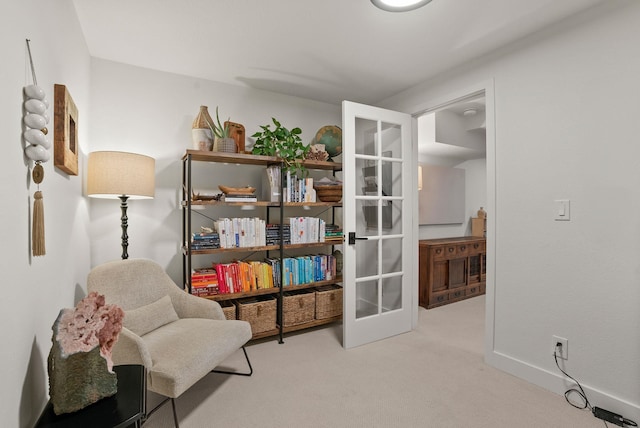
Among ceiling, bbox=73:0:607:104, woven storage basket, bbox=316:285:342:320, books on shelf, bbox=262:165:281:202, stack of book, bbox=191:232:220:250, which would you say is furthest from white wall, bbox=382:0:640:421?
stack of book, bbox=191:232:220:250

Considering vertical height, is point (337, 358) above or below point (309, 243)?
below

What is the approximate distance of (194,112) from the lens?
2.90 meters

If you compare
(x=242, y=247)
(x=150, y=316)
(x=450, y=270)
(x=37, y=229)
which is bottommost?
(x=450, y=270)

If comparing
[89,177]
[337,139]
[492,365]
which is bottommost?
[492,365]

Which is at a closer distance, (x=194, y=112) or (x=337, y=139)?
(x=194, y=112)

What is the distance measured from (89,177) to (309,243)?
1767mm

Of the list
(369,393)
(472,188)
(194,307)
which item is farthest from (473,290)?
(194,307)

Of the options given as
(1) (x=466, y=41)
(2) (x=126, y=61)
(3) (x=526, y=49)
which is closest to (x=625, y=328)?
(3) (x=526, y=49)

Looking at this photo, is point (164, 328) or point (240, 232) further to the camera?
point (240, 232)

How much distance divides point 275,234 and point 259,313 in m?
0.70

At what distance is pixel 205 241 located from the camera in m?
2.53

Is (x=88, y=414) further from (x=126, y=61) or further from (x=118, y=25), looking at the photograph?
(x=126, y=61)

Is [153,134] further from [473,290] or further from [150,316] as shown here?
[473,290]

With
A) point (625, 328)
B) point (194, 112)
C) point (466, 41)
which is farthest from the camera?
Result: point (194, 112)
